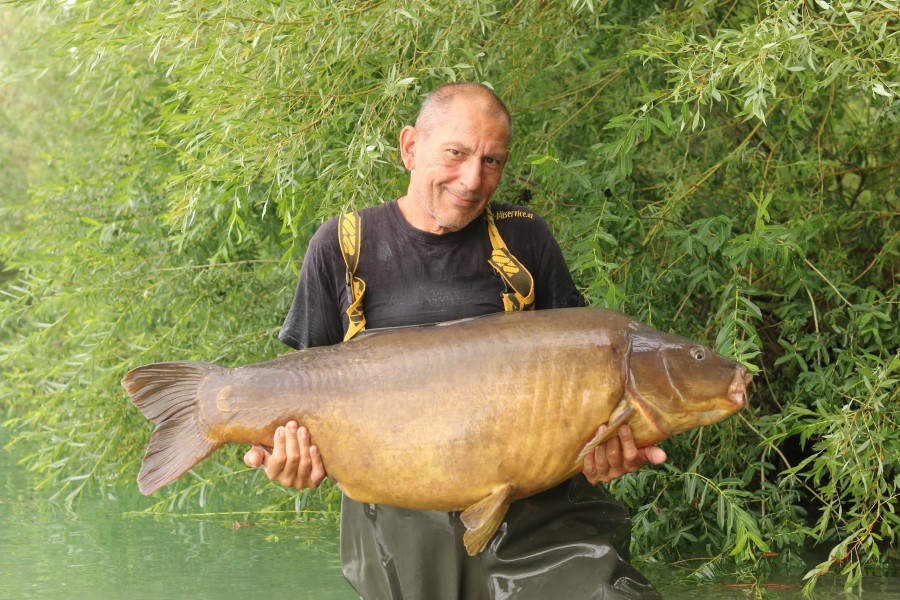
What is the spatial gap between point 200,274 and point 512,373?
3704mm

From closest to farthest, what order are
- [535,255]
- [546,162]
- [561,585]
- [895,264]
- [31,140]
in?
[561,585]
[535,255]
[546,162]
[895,264]
[31,140]

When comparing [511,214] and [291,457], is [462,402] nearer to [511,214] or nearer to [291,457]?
[291,457]

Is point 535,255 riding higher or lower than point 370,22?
lower

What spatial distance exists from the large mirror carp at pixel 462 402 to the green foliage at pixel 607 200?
2.96 ft

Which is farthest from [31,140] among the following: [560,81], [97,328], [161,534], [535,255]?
[535,255]

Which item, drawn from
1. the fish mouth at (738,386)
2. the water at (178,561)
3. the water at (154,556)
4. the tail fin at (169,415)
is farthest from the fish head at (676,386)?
the water at (154,556)

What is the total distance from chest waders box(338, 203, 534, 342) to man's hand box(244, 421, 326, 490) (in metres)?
0.31

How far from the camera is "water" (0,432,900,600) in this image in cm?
457

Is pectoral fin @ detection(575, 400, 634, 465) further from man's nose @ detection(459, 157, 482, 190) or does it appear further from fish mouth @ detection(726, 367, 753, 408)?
man's nose @ detection(459, 157, 482, 190)

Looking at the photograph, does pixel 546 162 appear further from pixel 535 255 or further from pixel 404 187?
pixel 535 255

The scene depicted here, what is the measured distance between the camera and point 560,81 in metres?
5.54

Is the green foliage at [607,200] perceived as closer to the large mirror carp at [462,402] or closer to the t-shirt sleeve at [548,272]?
the t-shirt sleeve at [548,272]

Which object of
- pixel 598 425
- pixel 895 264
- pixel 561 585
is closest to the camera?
pixel 598 425

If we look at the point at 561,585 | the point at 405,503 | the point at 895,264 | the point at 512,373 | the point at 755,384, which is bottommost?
the point at 755,384
